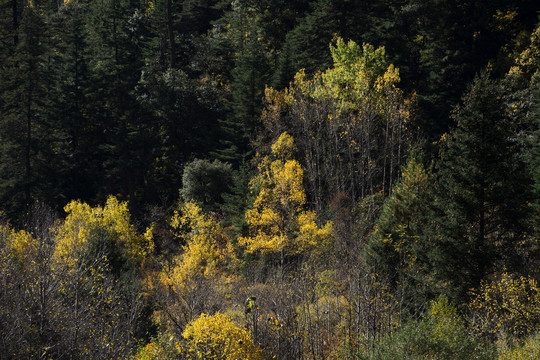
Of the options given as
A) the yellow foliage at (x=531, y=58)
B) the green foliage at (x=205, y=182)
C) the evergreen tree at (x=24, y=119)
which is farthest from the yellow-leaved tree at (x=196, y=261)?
the yellow foliage at (x=531, y=58)

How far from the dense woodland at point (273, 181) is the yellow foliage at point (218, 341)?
2.2 inches

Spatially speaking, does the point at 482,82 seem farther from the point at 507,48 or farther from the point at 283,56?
the point at 283,56

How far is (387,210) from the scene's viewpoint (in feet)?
67.2

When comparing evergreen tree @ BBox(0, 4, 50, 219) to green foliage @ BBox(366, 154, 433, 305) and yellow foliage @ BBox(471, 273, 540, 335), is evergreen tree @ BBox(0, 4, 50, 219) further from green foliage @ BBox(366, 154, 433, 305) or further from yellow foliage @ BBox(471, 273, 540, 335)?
yellow foliage @ BBox(471, 273, 540, 335)

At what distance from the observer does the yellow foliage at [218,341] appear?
940 cm

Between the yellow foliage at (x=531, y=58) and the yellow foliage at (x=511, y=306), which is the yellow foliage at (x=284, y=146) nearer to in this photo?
the yellow foliage at (x=531, y=58)

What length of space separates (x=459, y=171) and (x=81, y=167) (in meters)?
37.4

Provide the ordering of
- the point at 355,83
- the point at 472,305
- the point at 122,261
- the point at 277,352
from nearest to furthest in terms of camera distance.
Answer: the point at 277,352, the point at 472,305, the point at 122,261, the point at 355,83

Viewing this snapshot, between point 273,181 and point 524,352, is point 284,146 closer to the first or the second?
point 273,181

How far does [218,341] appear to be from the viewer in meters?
9.48

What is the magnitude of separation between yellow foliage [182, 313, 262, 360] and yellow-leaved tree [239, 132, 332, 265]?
63.0 ft

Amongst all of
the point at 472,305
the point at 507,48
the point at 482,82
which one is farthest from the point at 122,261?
the point at 507,48

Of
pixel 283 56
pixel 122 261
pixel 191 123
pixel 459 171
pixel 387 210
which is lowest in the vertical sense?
pixel 122 261

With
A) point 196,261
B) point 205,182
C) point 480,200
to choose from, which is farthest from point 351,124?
point 480,200
